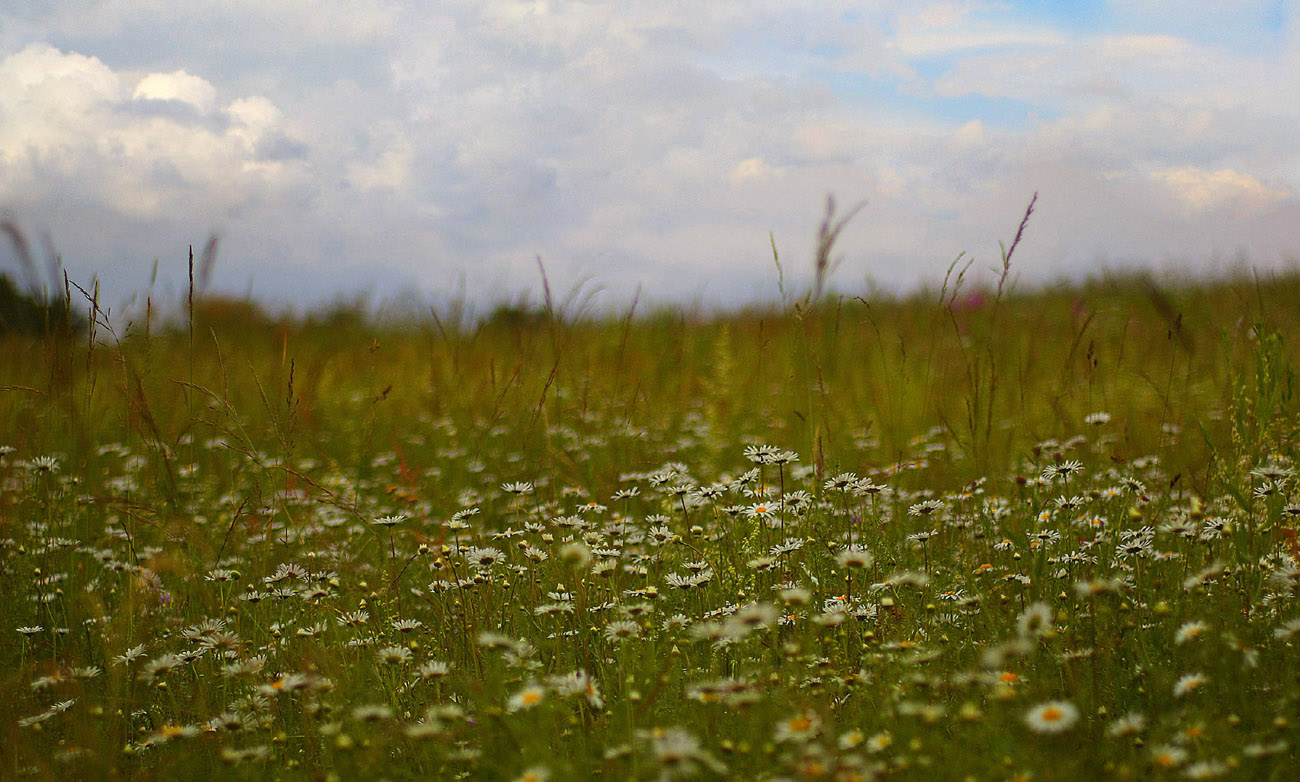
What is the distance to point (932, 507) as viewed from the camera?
2.62m

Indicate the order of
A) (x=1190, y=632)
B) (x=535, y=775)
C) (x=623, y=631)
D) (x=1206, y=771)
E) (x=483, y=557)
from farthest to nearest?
1. (x=483, y=557)
2. (x=623, y=631)
3. (x=1190, y=632)
4. (x=535, y=775)
5. (x=1206, y=771)

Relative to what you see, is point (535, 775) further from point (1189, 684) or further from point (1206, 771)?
point (1189, 684)

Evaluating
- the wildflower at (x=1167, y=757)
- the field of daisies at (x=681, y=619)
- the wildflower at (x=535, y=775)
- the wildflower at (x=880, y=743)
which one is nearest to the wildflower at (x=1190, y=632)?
the field of daisies at (x=681, y=619)

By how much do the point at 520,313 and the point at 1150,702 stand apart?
371cm

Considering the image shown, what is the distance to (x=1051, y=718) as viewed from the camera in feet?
4.87

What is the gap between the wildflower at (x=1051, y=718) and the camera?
1.45 metres

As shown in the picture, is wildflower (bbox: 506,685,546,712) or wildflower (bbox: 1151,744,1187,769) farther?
wildflower (bbox: 506,685,546,712)

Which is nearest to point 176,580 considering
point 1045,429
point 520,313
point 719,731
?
point 520,313

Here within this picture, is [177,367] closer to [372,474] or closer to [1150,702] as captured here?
[372,474]

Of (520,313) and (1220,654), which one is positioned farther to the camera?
(520,313)

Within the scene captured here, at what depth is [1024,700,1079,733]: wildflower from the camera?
145 centimetres

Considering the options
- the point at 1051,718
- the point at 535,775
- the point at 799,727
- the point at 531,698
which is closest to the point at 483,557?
the point at 531,698

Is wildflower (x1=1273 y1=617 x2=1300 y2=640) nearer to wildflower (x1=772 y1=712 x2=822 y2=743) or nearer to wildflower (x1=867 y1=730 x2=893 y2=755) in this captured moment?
wildflower (x1=867 y1=730 x2=893 y2=755)

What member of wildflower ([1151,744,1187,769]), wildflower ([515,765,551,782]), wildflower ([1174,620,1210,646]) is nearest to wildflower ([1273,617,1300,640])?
wildflower ([1174,620,1210,646])
